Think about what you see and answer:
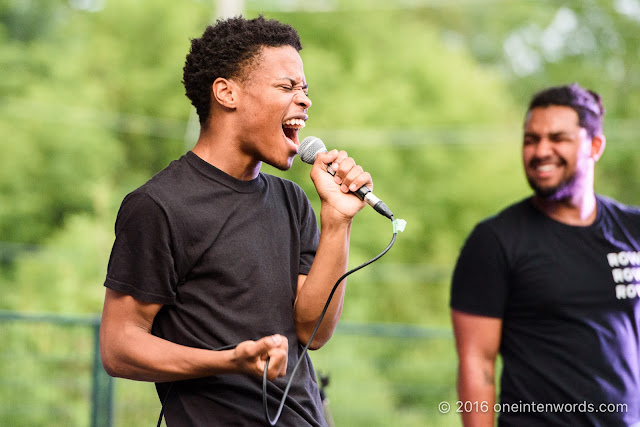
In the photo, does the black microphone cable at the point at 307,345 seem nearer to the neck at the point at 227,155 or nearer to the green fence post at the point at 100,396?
the neck at the point at 227,155

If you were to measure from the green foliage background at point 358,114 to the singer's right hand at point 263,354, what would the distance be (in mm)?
10643

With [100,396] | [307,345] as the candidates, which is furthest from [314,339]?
[100,396]

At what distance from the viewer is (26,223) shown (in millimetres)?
18016

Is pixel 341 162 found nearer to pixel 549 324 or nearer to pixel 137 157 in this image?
pixel 549 324

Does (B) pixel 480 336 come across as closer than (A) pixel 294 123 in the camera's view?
No

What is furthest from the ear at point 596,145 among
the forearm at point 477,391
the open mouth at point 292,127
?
the open mouth at point 292,127

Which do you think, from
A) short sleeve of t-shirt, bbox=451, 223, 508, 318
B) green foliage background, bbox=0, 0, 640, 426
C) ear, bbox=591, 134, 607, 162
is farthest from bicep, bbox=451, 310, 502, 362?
green foliage background, bbox=0, 0, 640, 426

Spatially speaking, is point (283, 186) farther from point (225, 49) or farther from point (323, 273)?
point (225, 49)

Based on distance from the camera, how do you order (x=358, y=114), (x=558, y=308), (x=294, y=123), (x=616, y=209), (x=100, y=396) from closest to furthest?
(x=294, y=123) < (x=558, y=308) < (x=616, y=209) < (x=100, y=396) < (x=358, y=114)

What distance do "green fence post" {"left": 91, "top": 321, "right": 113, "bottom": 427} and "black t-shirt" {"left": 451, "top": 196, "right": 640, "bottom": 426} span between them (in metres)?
2.51

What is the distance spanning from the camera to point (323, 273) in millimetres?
2254

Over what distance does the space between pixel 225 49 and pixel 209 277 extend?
63 cm

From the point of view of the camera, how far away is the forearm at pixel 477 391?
320 centimetres

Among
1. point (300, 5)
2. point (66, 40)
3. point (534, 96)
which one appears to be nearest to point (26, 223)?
point (66, 40)
